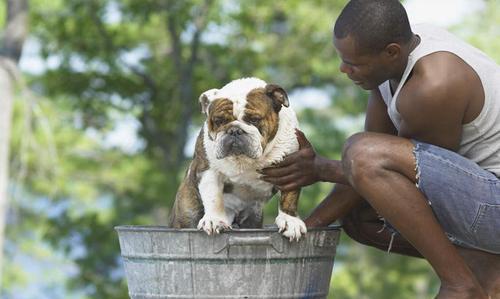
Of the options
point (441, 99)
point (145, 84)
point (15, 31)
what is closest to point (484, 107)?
point (441, 99)

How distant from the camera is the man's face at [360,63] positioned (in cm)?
355

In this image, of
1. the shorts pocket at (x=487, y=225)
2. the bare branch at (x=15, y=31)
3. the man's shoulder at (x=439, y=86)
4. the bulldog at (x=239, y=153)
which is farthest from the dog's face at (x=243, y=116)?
the bare branch at (x=15, y=31)

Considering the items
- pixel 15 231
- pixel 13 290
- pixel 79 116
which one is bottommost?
pixel 13 290

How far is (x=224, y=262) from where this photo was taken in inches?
136

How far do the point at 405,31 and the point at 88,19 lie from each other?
454 inches

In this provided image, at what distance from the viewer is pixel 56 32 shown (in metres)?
14.4

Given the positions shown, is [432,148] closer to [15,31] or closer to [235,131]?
[235,131]

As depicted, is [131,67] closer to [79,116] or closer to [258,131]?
[79,116]

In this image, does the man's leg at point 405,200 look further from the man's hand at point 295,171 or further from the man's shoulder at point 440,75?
the man's hand at point 295,171

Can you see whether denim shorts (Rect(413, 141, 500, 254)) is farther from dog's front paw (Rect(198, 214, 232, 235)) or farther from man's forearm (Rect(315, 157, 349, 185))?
dog's front paw (Rect(198, 214, 232, 235))

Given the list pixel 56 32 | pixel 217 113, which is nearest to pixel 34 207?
pixel 56 32

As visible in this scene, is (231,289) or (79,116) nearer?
(231,289)

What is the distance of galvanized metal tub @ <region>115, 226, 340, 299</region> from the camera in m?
3.44

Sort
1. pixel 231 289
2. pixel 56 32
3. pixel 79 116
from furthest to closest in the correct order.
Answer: pixel 79 116 → pixel 56 32 → pixel 231 289
